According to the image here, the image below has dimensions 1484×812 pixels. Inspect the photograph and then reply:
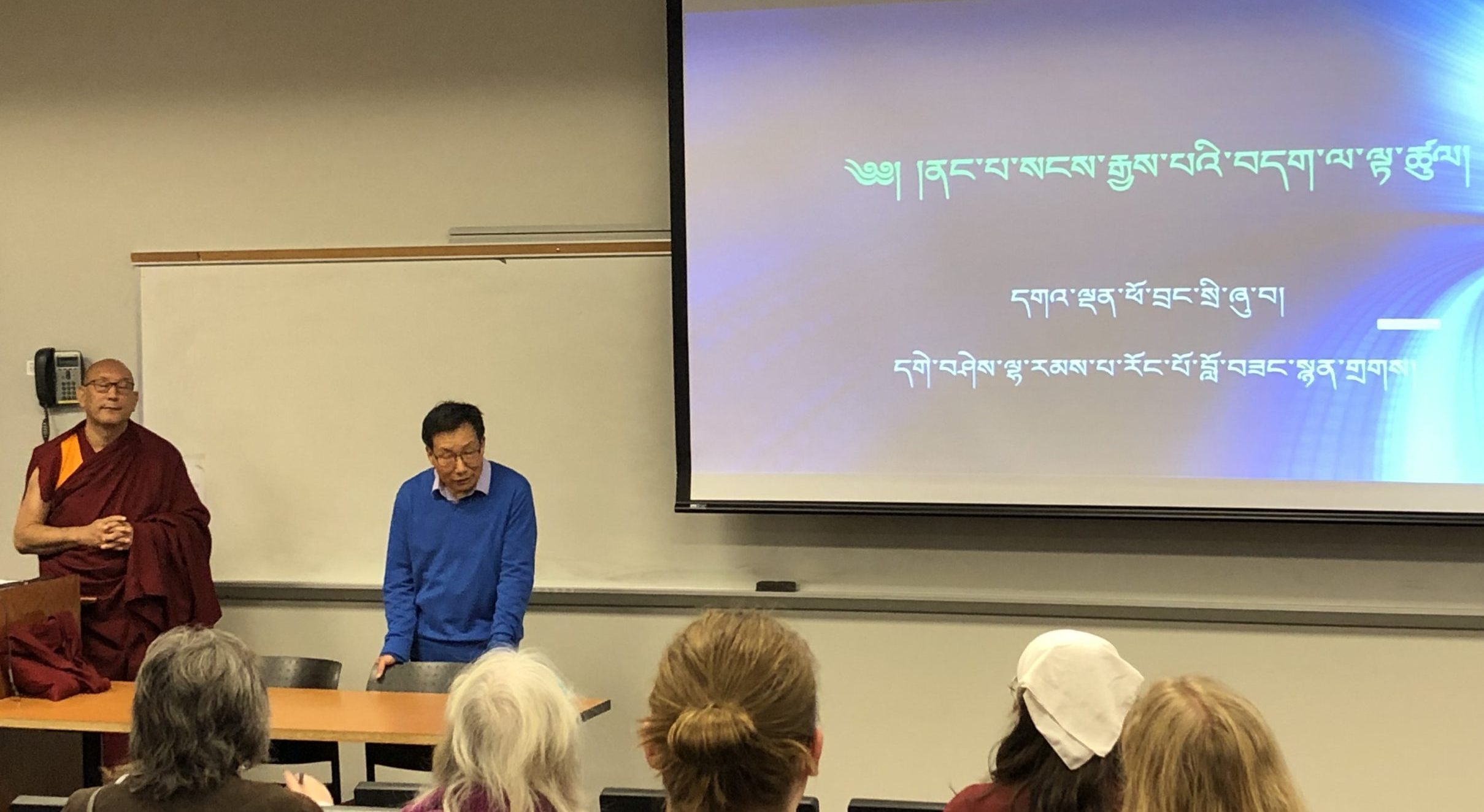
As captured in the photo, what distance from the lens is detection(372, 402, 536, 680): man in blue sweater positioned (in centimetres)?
352

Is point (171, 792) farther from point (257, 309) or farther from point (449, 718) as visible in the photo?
point (257, 309)

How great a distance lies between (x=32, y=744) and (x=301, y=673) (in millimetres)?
696

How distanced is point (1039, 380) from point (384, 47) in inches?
101

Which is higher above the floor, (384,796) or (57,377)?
(57,377)

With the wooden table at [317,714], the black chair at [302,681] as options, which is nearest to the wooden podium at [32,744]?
the wooden table at [317,714]

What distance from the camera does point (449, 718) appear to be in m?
1.85

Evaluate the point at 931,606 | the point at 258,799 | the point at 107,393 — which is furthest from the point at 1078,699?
the point at 107,393

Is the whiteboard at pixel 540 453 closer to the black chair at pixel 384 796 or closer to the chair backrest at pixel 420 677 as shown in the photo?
the chair backrest at pixel 420 677

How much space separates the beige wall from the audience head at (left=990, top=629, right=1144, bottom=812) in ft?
6.80

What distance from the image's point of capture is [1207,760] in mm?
1479

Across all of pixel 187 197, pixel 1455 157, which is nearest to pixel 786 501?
pixel 1455 157

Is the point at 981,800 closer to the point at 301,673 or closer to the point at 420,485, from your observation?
the point at 420,485

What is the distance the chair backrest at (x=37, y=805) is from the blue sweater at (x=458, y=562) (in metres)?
1.40

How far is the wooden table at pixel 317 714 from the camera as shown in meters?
2.85
